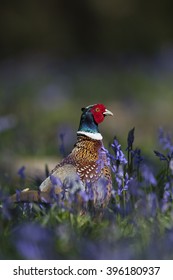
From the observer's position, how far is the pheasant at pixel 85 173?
4.37 meters

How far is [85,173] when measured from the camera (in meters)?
4.53

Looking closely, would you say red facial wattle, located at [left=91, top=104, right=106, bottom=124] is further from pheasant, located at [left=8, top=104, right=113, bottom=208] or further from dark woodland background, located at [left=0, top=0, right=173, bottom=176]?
dark woodland background, located at [left=0, top=0, right=173, bottom=176]

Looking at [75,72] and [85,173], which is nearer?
[85,173]

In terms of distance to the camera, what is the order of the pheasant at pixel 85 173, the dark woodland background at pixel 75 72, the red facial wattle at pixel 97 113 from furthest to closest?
1. the dark woodland background at pixel 75 72
2. the red facial wattle at pixel 97 113
3. the pheasant at pixel 85 173

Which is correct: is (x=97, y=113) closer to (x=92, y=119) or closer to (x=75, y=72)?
(x=92, y=119)

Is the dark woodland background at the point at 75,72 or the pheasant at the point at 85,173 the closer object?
the pheasant at the point at 85,173

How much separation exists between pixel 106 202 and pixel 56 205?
314mm

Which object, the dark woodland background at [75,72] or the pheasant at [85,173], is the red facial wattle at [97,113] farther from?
the dark woodland background at [75,72]

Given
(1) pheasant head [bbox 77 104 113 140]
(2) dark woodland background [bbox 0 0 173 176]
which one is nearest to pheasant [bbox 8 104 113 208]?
(1) pheasant head [bbox 77 104 113 140]

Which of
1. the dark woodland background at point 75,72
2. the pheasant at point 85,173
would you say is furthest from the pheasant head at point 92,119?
the dark woodland background at point 75,72

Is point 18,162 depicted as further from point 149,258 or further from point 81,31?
point 81,31

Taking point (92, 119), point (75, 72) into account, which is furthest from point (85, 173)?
point (75, 72)

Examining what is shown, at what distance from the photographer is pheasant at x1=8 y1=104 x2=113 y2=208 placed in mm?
4367
